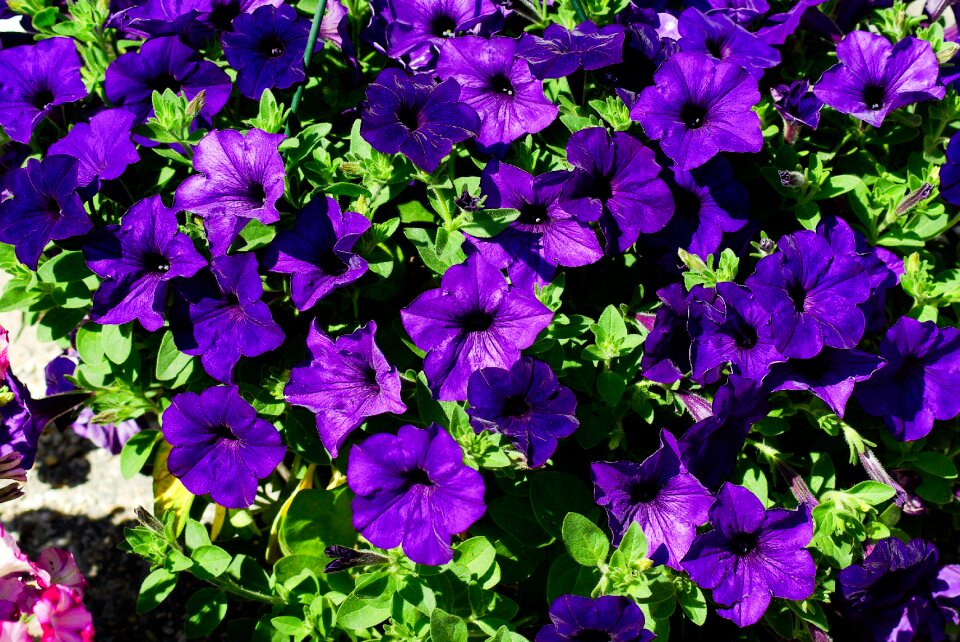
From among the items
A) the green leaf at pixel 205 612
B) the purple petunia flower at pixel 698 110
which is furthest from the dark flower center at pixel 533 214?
the green leaf at pixel 205 612

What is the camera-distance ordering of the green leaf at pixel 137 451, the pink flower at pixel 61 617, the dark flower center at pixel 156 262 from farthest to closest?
the green leaf at pixel 137 451
the dark flower center at pixel 156 262
the pink flower at pixel 61 617

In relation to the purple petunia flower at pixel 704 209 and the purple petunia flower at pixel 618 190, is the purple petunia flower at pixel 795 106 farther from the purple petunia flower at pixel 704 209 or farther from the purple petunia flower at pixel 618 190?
the purple petunia flower at pixel 618 190

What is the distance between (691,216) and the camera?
1.95 metres

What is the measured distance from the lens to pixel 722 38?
2.06 metres

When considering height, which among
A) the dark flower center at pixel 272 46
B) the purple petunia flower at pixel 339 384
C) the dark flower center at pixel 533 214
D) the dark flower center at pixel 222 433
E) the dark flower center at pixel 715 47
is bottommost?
the dark flower center at pixel 222 433

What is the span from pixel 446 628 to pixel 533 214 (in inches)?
32.9

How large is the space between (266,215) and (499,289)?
18.7 inches

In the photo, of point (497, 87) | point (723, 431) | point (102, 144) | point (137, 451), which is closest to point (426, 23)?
point (497, 87)

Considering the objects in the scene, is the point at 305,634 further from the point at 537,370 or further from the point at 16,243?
the point at 16,243

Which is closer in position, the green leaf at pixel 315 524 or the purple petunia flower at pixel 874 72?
the purple petunia flower at pixel 874 72

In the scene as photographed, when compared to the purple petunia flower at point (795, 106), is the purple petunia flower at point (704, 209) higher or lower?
lower

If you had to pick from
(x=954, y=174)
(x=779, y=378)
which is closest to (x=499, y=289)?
(x=779, y=378)

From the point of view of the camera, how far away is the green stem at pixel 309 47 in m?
1.91

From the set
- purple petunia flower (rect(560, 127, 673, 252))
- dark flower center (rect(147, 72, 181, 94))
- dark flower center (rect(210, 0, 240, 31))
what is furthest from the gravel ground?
purple petunia flower (rect(560, 127, 673, 252))
